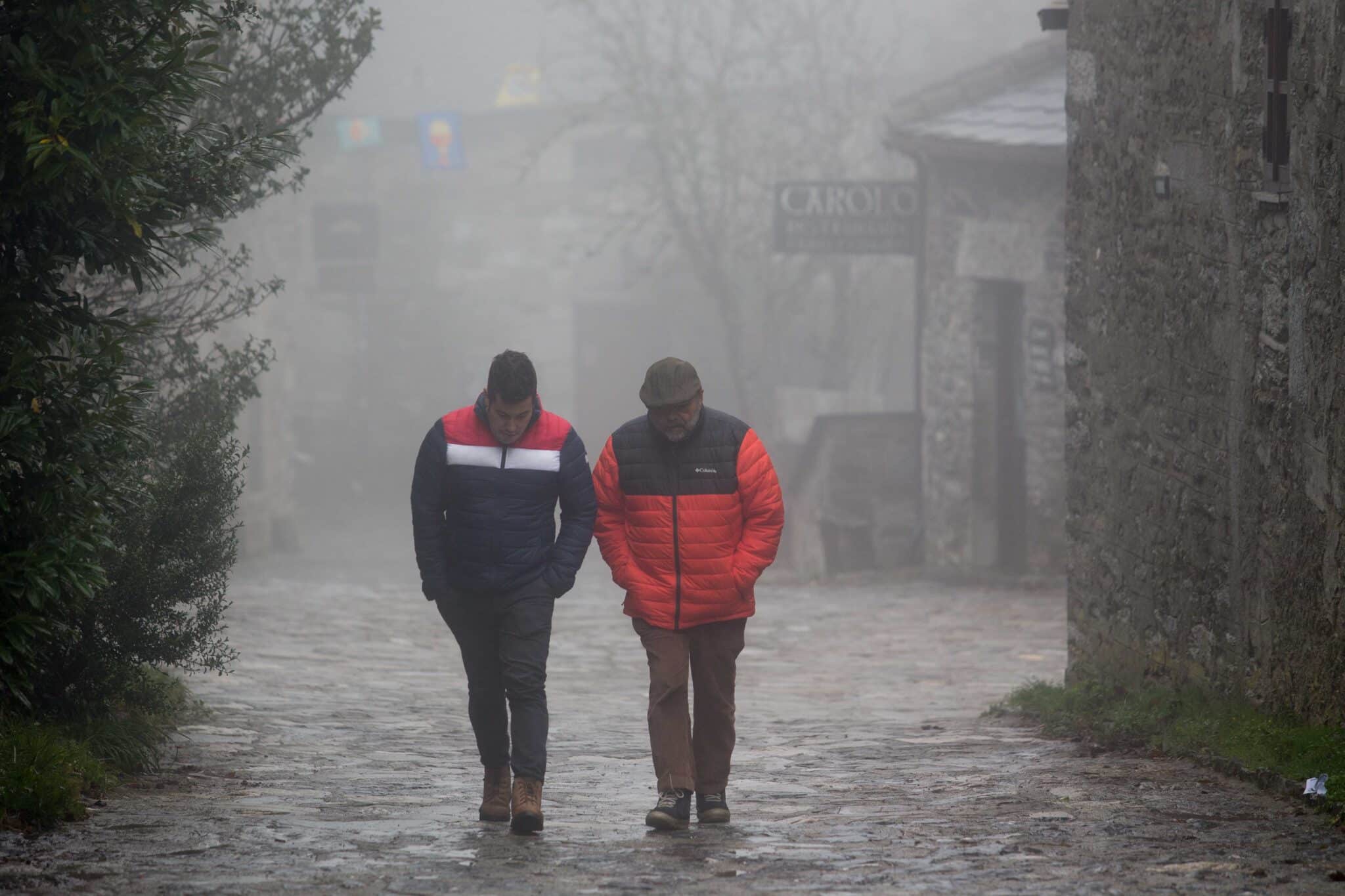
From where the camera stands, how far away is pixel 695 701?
18.0ft

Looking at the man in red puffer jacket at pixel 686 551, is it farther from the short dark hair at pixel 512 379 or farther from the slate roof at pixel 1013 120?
the slate roof at pixel 1013 120

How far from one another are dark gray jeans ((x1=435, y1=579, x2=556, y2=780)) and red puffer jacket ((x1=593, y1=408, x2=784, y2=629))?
33 centimetres

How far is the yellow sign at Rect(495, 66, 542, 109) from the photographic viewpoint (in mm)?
36156

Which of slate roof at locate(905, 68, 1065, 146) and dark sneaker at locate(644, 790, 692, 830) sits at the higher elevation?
slate roof at locate(905, 68, 1065, 146)

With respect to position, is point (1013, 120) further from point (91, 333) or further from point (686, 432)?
point (91, 333)

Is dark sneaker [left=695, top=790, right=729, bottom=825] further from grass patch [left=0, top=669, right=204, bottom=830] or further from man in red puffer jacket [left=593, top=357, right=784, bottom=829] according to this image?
grass patch [left=0, top=669, right=204, bottom=830]

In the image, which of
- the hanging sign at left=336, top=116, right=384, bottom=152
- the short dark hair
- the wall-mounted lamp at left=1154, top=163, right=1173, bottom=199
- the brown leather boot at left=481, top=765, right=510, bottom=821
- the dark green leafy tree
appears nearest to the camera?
the dark green leafy tree

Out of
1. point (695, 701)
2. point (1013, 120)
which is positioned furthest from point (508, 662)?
point (1013, 120)

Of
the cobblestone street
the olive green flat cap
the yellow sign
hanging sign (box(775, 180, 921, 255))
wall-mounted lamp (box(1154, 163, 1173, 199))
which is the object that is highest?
the yellow sign

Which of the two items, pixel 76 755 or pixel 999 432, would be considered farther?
pixel 999 432

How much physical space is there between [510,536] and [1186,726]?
287 centimetres

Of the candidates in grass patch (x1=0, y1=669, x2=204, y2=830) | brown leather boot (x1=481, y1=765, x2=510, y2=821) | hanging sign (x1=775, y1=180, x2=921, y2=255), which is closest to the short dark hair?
brown leather boot (x1=481, y1=765, x2=510, y2=821)

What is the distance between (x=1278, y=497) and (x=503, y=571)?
2836 millimetres

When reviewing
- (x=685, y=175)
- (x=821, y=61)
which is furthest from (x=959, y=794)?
(x=821, y=61)
